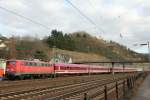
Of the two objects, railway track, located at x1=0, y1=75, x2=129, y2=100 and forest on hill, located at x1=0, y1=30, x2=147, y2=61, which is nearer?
railway track, located at x1=0, y1=75, x2=129, y2=100

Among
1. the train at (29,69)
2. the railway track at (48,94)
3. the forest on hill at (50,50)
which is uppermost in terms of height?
the forest on hill at (50,50)

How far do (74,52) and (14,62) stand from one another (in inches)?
4242

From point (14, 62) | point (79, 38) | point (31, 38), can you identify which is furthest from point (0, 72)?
point (79, 38)

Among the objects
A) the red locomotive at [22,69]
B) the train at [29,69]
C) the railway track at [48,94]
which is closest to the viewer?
the railway track at [48,94]

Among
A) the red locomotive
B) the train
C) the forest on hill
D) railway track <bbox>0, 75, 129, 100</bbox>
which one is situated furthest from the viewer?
the forest on hill

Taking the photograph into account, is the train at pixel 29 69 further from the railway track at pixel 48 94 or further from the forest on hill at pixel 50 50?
the railway track at pixel 48 94

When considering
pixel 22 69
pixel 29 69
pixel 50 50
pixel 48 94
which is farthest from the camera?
pixel 50 50

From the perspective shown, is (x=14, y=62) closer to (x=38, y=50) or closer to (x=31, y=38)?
(x=31, y=38)

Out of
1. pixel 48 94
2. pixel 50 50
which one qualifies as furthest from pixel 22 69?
pixel 50 50

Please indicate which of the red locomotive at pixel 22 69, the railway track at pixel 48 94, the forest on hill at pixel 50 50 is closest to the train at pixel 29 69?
the red locomotive at pixel 22 69

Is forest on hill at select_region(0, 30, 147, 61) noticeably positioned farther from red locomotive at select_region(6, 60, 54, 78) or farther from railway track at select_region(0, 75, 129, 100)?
railway track at select_region(0, 75, 129, 100)

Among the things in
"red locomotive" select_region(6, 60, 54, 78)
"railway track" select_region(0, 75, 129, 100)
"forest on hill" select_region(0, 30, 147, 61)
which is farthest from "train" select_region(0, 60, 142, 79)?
"railway track" select_region(0, 75, 129, 100)

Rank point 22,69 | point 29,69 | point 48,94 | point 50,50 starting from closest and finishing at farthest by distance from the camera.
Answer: point 48,94, point 22,69, point 29,69, point 50,50

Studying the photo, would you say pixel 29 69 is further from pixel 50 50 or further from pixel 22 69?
pixel 50 50
